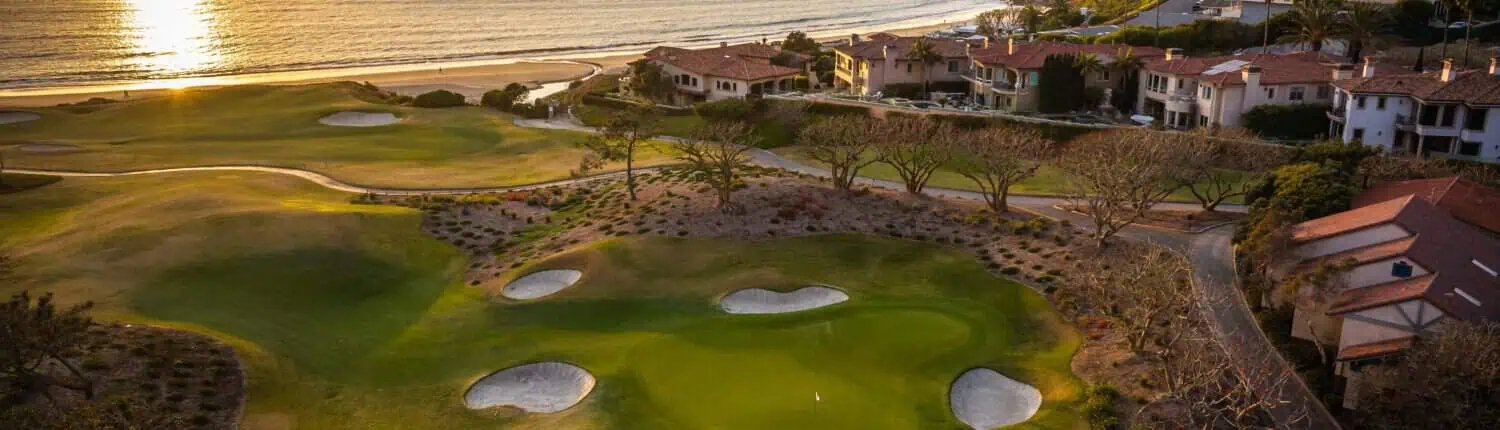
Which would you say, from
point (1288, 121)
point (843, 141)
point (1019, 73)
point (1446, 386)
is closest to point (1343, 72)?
point (1288, 121)

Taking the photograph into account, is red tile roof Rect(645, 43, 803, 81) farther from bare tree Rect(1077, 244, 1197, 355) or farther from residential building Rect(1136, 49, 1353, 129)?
bare tree Rect(1077, 244, 1197, 355)

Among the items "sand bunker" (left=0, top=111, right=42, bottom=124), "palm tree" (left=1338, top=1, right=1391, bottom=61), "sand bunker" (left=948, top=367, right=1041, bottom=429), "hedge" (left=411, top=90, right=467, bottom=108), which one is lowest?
"sand bunker" (left=948, top=367, right=1041, bottom=429)

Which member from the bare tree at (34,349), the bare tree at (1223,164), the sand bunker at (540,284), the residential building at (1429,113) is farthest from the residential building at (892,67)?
the bare tree at (34,349)

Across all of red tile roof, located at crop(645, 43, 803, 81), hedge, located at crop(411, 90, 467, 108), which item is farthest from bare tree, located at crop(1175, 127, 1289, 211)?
hedge, located at crop(411, 90, 467, 108)

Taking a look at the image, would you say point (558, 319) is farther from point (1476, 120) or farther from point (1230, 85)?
point (1476, 120)

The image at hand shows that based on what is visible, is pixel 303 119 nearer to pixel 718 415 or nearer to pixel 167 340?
pixel 167 340

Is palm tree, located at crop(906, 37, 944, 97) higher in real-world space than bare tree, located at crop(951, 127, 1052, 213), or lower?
higher

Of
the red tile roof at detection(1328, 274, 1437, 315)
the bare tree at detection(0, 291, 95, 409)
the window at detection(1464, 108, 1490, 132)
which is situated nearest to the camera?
the bare tree at detection(0, 291, 95, 409)
